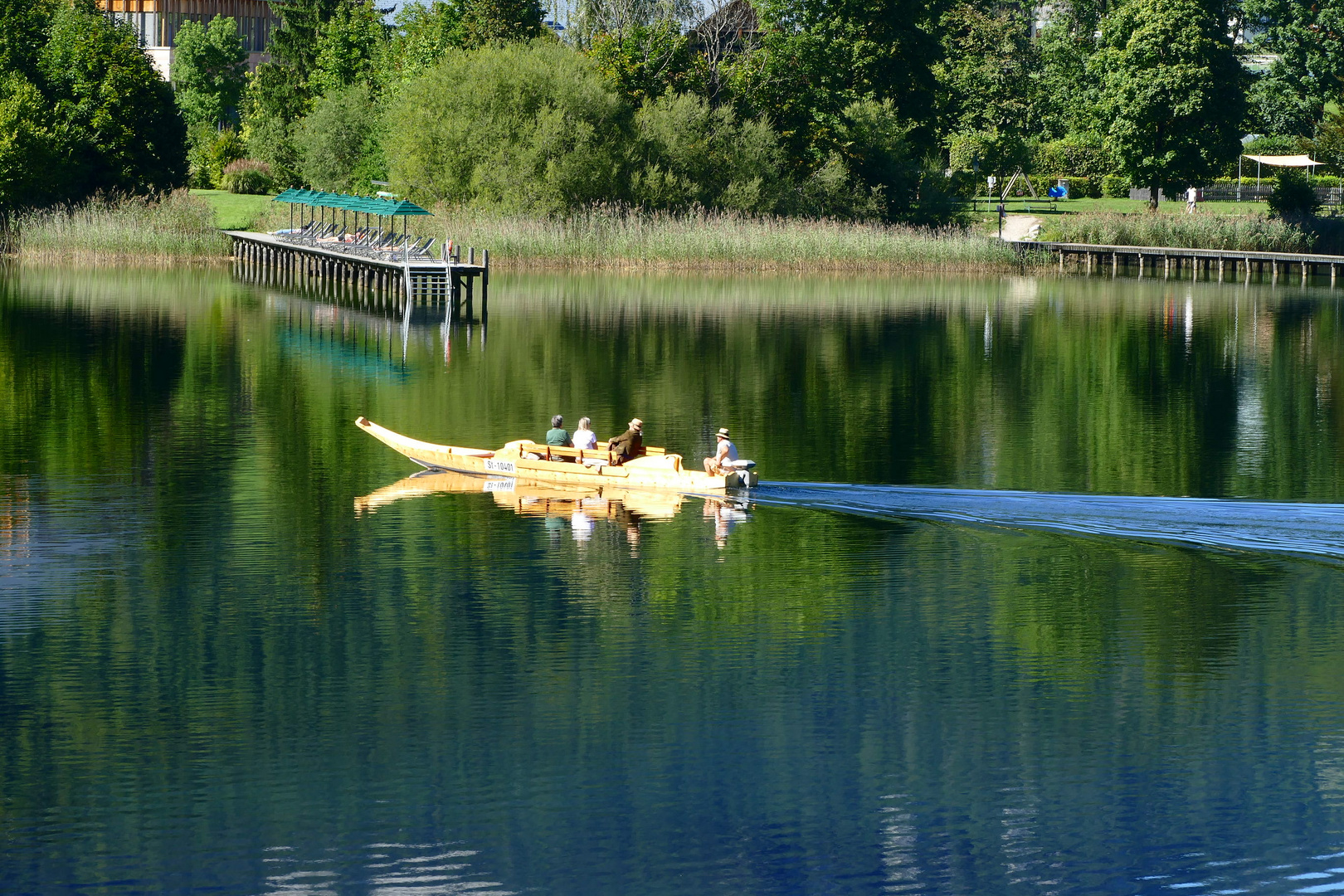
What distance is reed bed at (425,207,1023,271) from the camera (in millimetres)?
77312

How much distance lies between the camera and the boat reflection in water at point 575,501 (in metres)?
25.3

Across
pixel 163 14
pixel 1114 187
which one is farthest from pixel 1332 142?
pixel 163 14

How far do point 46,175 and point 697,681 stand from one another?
233 ft

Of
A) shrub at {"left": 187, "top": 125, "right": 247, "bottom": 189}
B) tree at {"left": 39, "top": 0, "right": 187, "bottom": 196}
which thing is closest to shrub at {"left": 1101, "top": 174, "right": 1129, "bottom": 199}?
shrub at {"left": 187, "top": 125, "right": 247, "bottom": 189}

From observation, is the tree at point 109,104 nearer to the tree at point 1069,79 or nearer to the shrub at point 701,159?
the shrub at point 701,159

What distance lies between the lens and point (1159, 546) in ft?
77.6

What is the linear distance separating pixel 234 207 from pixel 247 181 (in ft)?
25.8

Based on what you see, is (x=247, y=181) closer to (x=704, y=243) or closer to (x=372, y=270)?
(x=372, y=270)

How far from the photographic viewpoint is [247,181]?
107688 millimetres

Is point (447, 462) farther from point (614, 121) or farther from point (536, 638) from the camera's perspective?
point (614, 121)

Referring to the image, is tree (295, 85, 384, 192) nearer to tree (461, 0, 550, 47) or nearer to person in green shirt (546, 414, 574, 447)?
tree (461, 0, 550, 47)

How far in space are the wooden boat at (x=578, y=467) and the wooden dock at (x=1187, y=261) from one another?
60679mm

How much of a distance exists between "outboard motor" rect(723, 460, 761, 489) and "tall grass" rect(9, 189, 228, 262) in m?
55.3

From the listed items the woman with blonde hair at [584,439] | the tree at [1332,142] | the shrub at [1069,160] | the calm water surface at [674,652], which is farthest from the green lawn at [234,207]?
the woman with blonde hair at [584,439]
